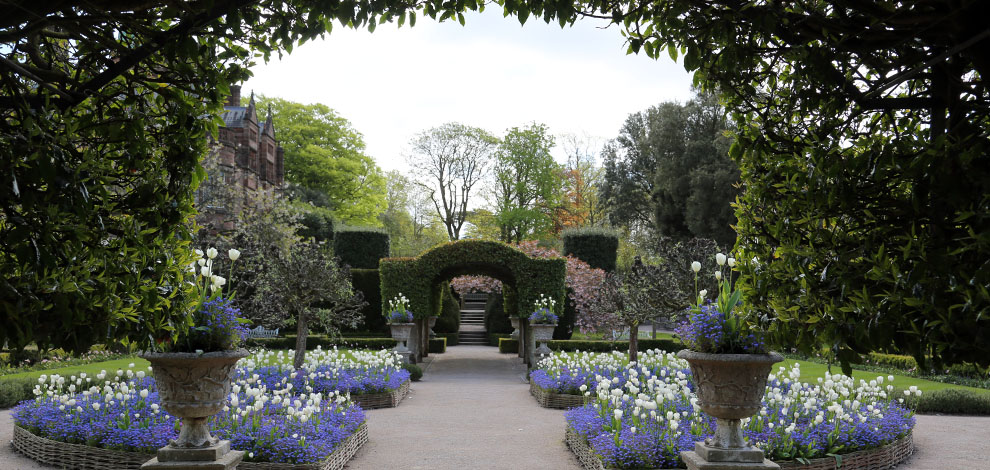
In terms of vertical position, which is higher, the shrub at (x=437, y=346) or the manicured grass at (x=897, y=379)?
the shrub at (x=437, y=346)

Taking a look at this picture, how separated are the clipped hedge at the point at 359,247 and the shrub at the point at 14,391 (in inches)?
578

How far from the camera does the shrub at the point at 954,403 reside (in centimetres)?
1140

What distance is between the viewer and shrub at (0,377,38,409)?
10414mm

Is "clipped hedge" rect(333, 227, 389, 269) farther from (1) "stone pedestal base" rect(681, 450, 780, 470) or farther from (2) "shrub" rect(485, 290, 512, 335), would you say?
(1) "stone pedestal base" rect(681, 450, 780, 470)

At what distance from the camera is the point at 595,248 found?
2420 cm

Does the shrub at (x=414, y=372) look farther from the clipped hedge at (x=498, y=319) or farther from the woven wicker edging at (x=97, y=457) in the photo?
the clipped hedge at (x=498, y=319)

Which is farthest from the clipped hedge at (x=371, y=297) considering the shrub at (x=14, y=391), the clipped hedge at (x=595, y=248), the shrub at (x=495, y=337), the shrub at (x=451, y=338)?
the shrub at (x=14, y=391)

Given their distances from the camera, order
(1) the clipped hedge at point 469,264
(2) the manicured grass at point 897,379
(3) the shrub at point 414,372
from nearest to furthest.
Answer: (2) the manicured grass at point 897,379 < (3) the shrub at point 414,372 < (1) the clipped hedge at point 469,264

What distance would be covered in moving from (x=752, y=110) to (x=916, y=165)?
1139mm

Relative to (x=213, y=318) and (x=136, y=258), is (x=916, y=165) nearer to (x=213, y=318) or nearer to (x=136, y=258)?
(x=136, y=258)

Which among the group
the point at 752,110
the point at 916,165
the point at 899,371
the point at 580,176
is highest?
the point at 580,176

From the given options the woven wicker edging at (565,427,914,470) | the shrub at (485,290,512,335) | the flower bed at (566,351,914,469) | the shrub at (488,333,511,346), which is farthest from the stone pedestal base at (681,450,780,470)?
the shrub at (485,290,512,335)

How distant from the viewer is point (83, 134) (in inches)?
107

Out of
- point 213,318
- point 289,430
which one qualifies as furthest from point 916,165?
point 289,430
